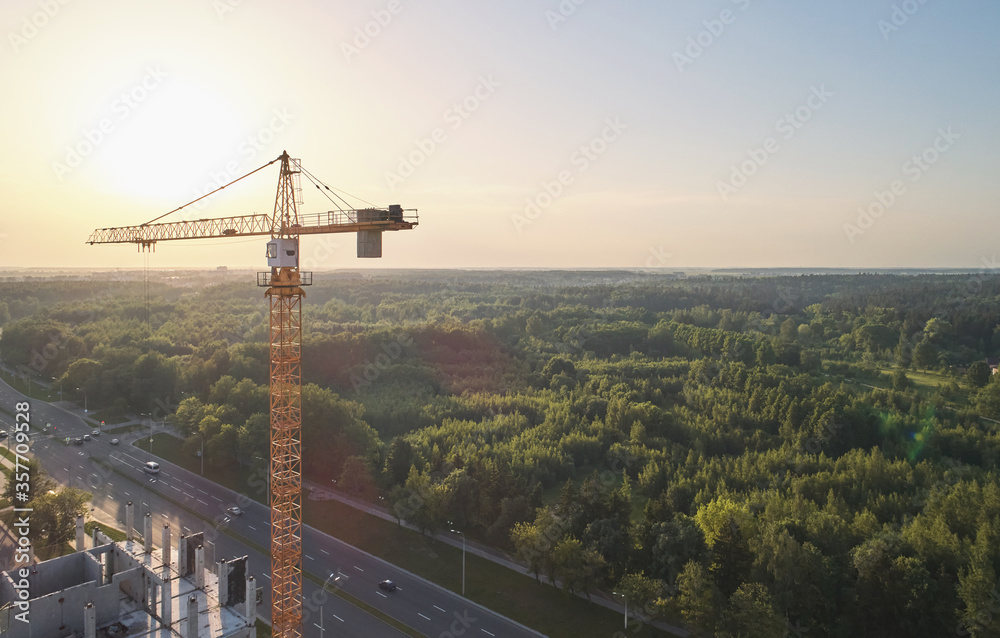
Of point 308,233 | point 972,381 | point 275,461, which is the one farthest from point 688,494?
point 972,381

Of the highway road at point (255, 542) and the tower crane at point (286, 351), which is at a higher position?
the tower crane at point (286, 351)

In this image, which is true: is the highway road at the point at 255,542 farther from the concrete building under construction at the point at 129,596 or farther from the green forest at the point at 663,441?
the concrete building under construction at the point at 129,596

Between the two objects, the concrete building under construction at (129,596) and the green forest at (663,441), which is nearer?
the concrete building under construction at (129,596)

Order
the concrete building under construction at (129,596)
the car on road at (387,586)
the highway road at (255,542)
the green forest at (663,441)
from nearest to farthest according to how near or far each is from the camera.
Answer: the concrete building under construction at (129,596) → the green forest at (663,441) → the highway road at (255,542) → the car on road at (387,586)

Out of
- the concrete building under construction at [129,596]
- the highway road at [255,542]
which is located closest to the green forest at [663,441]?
the highway road at [255,542]

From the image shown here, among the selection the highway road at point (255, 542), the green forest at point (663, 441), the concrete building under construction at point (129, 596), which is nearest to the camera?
the concrete building under construction at point (129, 596)

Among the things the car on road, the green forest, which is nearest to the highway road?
the car on road

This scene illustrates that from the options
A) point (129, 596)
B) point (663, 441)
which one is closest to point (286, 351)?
point (129, 596)

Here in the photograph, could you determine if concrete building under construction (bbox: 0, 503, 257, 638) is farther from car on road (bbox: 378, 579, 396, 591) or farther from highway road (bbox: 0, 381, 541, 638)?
car on road (bbox: 378, 579, 396, 591)
